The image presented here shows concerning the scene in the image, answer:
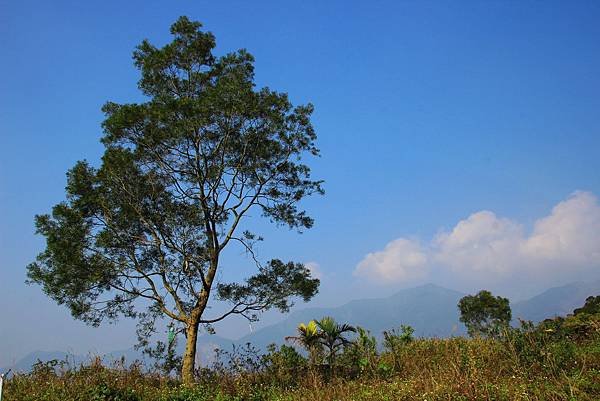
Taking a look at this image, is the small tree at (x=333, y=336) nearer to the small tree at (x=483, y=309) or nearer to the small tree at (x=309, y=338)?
the small tree at (x=309, y=338)

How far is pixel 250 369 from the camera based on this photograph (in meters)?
15.3

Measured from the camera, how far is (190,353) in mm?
16219

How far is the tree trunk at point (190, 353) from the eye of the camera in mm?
15617

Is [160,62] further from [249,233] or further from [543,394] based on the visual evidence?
[543,394]

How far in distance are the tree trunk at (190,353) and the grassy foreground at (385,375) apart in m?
0.52

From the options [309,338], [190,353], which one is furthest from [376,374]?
[190,353]

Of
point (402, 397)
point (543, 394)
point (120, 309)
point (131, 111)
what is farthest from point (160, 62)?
point (543, 394)

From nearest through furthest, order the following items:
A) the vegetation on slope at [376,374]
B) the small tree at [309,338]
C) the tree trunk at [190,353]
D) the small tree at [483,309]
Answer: the vegetation on slope at [376,374]
the tree trunk at [190,353]
the small tree at [309,338]
the small tree at [483,309]

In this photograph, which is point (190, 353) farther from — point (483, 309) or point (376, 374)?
point (483, 309)

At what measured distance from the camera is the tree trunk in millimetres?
15617

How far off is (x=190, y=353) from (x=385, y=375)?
7.00 m

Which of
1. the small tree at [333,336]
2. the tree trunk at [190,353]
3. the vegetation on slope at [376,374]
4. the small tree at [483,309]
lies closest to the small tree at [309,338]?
the vegetation on slope at [376,374]

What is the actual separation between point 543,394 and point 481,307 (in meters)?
47.1

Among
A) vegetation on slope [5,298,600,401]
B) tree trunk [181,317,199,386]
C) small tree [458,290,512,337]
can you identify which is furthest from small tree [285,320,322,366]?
small tree [458,290,512,337]
